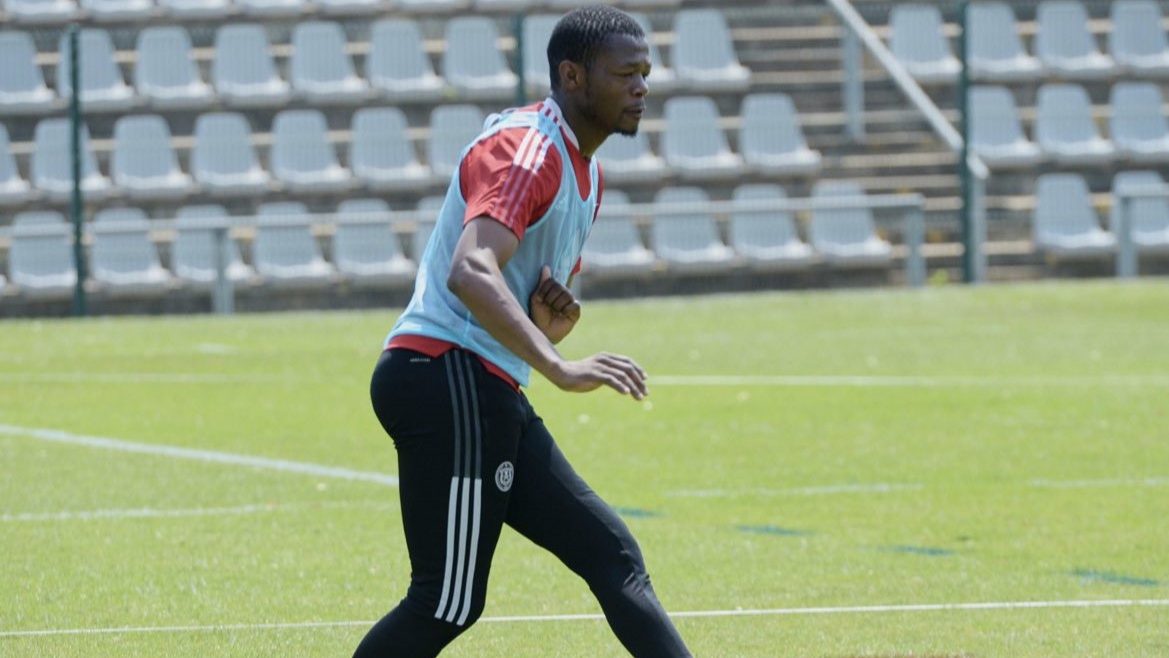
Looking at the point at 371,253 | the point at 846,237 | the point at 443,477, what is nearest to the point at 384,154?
the point at 371,253

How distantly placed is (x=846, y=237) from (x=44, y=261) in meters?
9.43

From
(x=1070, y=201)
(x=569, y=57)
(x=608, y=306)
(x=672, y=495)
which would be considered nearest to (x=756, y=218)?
(x=608, y=306)

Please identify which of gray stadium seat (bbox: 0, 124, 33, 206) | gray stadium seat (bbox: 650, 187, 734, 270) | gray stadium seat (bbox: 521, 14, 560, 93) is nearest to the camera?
gray stadium seat (bbox: 650, 187, 734, 270)

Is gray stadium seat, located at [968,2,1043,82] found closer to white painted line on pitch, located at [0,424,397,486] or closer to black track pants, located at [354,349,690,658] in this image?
white painted line on pitch, located at [0,424,397,486]

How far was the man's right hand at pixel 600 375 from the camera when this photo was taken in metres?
4.72

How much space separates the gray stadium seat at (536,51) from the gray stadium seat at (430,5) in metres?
1.41

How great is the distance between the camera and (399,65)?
2664 centimetres

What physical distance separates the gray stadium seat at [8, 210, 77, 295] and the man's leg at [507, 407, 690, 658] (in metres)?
18.7

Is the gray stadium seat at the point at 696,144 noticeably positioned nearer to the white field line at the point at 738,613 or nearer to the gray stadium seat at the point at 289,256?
the gray stadium seat at the point at 289,256

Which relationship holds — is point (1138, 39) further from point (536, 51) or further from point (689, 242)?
point (536, 51)

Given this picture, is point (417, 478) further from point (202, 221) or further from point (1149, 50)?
point (1149, 50)

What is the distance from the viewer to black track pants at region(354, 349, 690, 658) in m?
5.10

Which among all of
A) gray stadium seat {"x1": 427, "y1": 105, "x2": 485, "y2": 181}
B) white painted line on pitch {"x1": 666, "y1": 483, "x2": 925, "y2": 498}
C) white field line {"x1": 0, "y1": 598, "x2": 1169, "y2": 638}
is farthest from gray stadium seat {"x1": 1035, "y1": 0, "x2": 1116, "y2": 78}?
white field line {"x1": 0, "y1": 598, "x2": 1169, "y2": 638}

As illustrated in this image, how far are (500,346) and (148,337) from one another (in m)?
16.0
